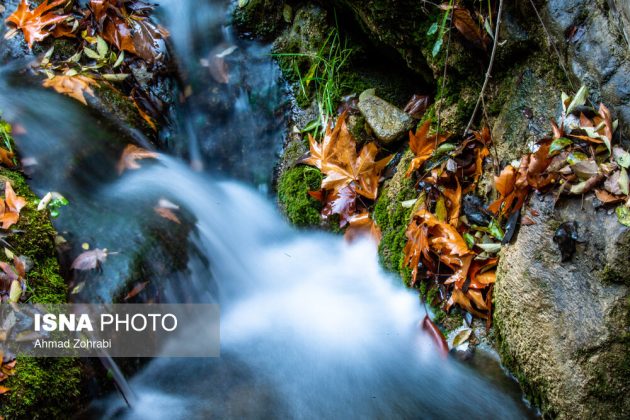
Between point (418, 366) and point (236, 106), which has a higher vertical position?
point (236, 106)

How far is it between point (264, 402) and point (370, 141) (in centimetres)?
181

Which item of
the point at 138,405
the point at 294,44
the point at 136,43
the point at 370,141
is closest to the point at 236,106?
the point at 294,44

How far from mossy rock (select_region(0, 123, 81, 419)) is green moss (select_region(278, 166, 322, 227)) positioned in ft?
5.10

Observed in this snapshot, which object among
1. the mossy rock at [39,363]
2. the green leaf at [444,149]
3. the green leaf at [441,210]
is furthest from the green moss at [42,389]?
the green leaf at [444,149]

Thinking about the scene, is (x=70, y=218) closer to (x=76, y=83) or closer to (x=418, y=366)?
(x=76, y=83)

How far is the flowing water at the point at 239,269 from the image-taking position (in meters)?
2.40

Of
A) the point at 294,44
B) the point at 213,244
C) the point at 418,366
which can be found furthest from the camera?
the point at 294,44

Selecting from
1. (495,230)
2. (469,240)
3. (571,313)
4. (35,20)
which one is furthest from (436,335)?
(35,20)

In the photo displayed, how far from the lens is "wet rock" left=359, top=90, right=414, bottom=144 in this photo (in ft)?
10.3

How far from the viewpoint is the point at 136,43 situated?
13.1 ft

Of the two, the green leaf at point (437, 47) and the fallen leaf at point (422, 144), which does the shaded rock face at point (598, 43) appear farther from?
the fallen leaf at point (422, 144)

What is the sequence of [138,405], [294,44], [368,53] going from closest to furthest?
[138,405], [368,53], [294,44]

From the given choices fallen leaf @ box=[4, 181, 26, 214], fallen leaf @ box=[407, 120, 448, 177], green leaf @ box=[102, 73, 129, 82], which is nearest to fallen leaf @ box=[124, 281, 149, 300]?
fallen leaf @ box=[4, 181, 26, 214]

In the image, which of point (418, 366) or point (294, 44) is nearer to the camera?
point (418, 366)
